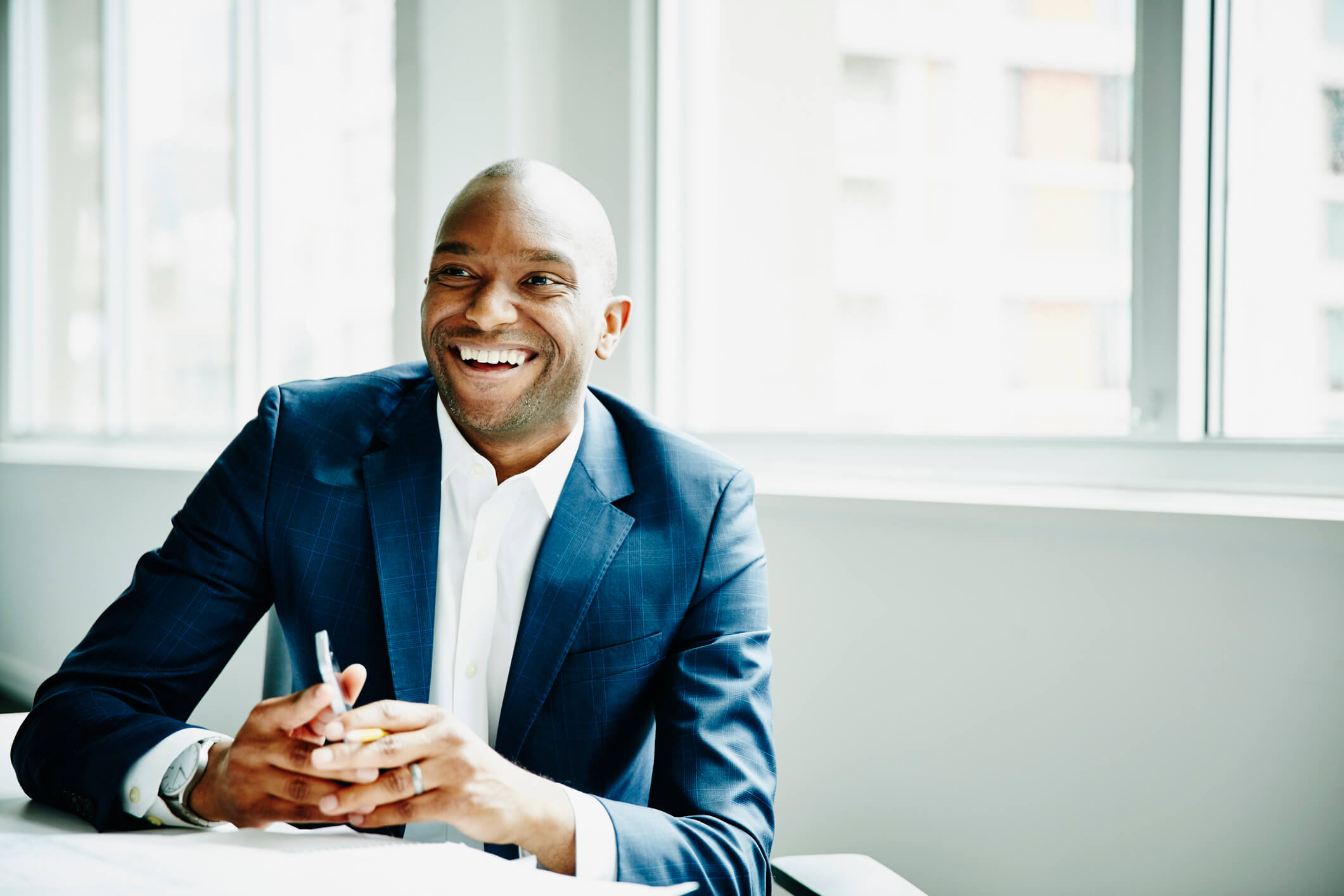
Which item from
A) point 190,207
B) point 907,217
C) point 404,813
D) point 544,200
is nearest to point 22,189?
point 190,207

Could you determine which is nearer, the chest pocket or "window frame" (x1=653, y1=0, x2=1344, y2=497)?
the chest pocket

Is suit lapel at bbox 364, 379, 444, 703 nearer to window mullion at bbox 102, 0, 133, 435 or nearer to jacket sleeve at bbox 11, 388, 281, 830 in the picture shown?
jacket sleeve at bbox 11, 388, 281, 830

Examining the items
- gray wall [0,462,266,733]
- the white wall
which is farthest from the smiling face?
gray wall [0,462,266,733]

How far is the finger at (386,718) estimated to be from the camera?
3.19 feet

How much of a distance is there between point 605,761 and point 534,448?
0.44 m

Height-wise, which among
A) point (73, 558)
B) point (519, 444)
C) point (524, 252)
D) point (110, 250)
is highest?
point (110, 250)

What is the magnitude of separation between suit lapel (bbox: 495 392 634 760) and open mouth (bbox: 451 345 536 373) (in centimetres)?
15

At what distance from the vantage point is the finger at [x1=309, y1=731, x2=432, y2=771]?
95cm

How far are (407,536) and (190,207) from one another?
11.8 feet

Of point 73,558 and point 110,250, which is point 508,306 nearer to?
point 73,558

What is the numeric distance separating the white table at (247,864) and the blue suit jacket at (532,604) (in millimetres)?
318

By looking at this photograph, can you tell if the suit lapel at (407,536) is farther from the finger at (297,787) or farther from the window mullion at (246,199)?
the window mullion at (246,199)

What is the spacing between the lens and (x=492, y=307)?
55.2 inches

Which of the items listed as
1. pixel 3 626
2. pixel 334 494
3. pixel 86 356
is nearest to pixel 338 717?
pixel 334 494
